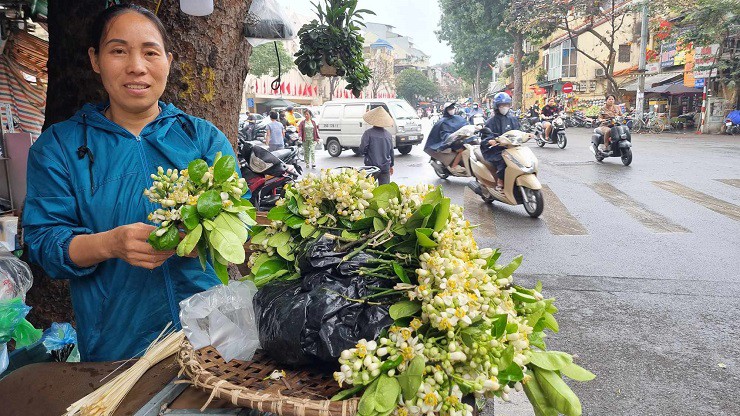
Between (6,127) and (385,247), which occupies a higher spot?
(6,127)

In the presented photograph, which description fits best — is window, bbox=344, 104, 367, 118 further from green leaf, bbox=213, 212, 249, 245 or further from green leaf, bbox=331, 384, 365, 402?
green leaf, bbox=331, 384, 365, 402

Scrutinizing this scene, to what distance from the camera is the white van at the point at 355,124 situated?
1703 cm

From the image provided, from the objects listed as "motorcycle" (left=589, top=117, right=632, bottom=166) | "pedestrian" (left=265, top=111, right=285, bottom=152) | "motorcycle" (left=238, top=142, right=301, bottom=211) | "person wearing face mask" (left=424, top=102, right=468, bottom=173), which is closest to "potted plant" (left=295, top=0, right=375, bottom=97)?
"motorcycle" (left=238, top=142, right=301, bottom=211)

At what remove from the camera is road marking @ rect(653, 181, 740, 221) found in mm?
7452

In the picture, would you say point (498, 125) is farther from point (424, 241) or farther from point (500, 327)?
point (500, 327)

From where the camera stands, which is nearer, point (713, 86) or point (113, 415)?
point (113, 415)

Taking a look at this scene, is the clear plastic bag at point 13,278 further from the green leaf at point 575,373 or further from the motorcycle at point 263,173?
the motorcycle at point 263,173

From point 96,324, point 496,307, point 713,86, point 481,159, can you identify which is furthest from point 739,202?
point 713,86

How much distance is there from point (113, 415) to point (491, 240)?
223 inches

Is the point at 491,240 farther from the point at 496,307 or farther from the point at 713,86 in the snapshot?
the point at 713,86

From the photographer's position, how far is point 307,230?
61.8 inches

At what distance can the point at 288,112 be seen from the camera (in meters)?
18.6

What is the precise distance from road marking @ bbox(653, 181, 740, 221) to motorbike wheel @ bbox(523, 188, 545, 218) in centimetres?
249

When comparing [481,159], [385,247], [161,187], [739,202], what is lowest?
[739,202]
